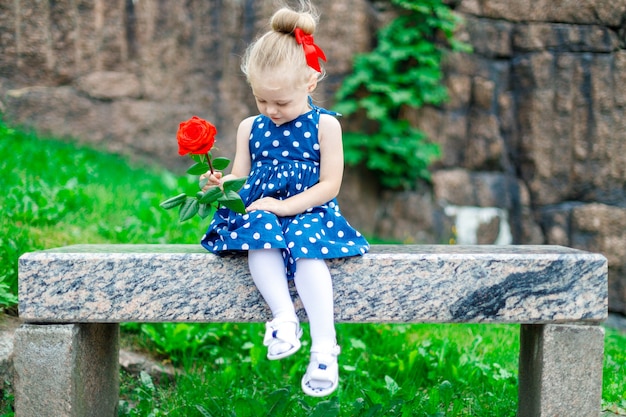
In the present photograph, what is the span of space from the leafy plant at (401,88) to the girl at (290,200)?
331 cm

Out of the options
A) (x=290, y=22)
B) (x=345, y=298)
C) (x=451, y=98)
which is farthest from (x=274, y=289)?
(x=451, y=98)

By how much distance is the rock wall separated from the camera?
5691 mm

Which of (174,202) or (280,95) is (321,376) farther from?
Result: (280,95)

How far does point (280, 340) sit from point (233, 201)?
1.60 feet

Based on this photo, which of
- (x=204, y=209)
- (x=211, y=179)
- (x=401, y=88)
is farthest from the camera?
(x=401, y=88)

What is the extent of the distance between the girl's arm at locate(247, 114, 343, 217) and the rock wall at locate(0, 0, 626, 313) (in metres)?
3.33

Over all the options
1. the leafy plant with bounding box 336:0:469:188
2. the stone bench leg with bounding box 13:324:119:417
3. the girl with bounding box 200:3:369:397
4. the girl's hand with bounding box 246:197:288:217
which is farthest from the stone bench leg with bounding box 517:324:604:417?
the leafy plant with bounding box 336:0:469:188

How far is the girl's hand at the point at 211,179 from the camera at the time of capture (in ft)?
7.63

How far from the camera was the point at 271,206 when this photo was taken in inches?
88.7

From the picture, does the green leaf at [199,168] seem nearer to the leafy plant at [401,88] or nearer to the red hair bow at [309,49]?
the red hair bow at [309,49]

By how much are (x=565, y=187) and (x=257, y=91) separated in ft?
14.5

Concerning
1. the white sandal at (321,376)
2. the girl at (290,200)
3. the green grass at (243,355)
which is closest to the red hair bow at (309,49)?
the girl at (290,200)

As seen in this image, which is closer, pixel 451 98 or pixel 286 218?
pixel 286 218

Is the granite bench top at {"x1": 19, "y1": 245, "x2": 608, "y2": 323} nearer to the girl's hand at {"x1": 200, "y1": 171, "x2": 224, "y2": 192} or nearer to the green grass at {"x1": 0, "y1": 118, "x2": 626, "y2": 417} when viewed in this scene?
the girl's hand at {"x1": 200, "y1": 171, "x2": 224, "y2": 192}
